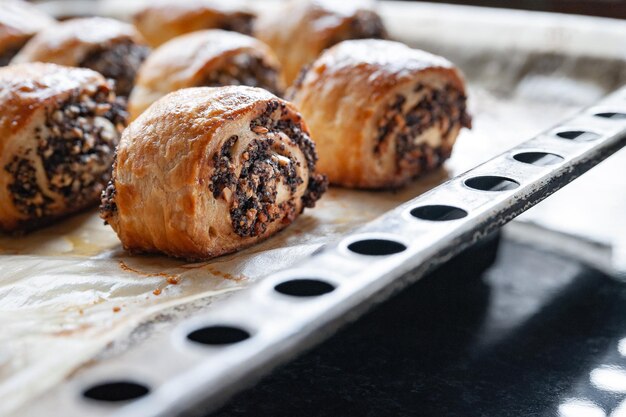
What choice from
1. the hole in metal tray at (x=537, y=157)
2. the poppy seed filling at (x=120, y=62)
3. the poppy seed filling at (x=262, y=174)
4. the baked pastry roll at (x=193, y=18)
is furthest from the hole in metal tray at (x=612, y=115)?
the baked pastry roll at (x=193, y=18)

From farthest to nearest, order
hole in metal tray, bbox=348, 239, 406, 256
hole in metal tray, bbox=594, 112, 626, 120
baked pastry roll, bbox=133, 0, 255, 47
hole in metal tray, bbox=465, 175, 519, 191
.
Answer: baked pastry roll, bbox=133, 0, 255, 47 < hole in metal tray, bbox=594, 112, 626, 120 < hole in metal tray, bbox=465, 175, 519, 191 < hole in metal tray, bbox=348, 239, 406, 256

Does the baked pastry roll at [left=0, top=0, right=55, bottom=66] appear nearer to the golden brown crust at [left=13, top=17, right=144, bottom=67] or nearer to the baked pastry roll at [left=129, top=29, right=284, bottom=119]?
the golden brown crust at [left=13, top=17, right=144, bottom=67]

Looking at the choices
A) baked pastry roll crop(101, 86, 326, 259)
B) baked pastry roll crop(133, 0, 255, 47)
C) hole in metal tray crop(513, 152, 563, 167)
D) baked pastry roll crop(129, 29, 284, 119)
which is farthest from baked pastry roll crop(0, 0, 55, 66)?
hole in metal tray crop(513, 152, 563, 167)

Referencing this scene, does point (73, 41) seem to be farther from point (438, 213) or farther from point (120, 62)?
point (438, 213)

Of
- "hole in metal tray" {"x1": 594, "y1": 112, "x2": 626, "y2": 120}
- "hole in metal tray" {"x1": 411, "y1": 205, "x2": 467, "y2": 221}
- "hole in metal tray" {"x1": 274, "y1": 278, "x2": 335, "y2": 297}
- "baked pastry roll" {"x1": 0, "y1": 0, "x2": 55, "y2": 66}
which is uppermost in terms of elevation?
"baked pastry roll" {"x1": 0, "y1": 0, "x2": 55, "y2": 66}

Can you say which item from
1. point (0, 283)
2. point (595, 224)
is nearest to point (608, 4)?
point (595, 224)

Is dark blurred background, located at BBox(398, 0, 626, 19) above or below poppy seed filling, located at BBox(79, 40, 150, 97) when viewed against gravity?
above
